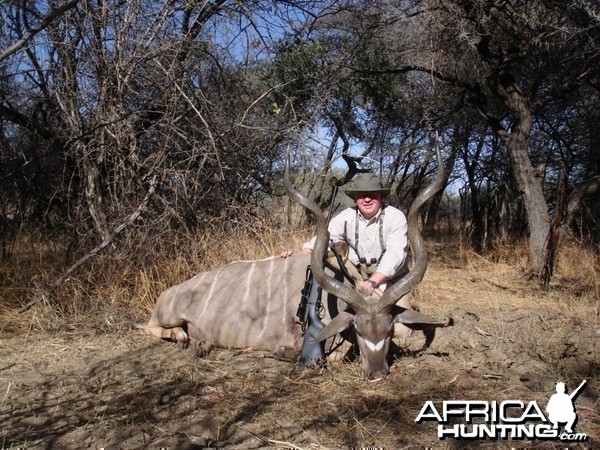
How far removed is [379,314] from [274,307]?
2.87 ft

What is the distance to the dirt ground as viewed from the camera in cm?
230

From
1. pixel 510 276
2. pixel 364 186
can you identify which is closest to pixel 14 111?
pixel 364 186

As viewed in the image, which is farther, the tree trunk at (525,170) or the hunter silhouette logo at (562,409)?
the tree trunk at (525,170)

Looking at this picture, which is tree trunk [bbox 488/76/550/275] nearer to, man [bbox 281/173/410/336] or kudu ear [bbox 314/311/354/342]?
man [bbox 281/173/410/336]

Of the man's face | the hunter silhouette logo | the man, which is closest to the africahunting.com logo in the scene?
the hunter silhouette logo

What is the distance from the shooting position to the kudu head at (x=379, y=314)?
2.94 meters

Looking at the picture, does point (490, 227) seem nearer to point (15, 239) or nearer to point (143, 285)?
point (143, 285)

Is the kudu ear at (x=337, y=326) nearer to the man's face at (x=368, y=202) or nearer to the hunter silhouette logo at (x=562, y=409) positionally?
the man's face at (x=368, y=202)

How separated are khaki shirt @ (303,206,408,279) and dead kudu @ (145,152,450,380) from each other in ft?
0.70

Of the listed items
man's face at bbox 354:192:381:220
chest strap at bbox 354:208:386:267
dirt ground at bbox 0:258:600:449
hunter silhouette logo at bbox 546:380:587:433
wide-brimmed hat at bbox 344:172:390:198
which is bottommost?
dirt ground at bbox 0:258:600:449

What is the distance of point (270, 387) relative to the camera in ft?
9.39

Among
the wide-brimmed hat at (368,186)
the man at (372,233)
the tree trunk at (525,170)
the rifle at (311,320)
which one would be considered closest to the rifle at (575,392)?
the man at (372,233)

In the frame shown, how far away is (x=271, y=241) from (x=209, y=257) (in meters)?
0.56

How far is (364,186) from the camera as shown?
3.47 meters
